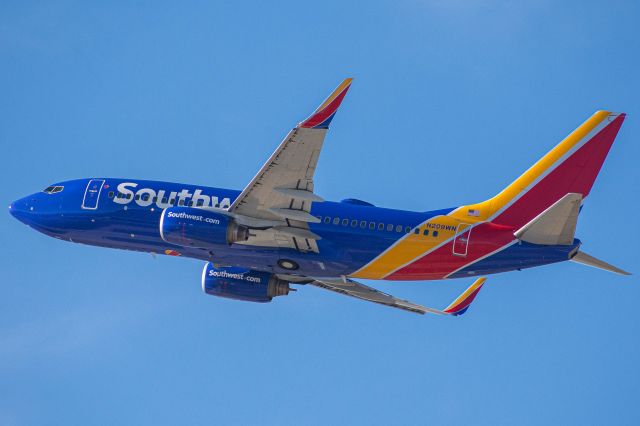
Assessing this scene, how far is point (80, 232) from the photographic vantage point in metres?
60.3

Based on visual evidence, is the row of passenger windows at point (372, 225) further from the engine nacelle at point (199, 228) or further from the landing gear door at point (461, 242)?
the engine nacelle at point (199, 228)

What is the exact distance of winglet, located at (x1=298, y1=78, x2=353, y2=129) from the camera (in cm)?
4931

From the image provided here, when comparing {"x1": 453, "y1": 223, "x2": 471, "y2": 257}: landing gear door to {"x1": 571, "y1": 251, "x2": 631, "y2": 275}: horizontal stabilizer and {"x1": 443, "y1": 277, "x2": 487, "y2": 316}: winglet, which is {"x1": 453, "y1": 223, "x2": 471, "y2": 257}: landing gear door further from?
{"x1": 443, "y1": 277, "x2": 487, "y2": 316}: winglet

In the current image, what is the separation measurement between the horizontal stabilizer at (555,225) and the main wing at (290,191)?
34.6 feet

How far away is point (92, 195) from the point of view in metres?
60.1

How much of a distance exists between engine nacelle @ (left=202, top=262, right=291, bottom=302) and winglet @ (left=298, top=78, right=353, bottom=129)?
15.6 meters

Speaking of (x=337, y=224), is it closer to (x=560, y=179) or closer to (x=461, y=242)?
(x=461, y=242)

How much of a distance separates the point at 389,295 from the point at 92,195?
1844 centimetres

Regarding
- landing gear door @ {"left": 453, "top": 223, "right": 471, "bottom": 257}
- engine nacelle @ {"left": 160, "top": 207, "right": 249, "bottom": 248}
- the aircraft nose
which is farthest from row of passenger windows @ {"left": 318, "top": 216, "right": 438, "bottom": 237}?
the aircraft nose

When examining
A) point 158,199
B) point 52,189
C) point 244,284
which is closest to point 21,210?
point 52,189

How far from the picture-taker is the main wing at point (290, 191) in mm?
49625

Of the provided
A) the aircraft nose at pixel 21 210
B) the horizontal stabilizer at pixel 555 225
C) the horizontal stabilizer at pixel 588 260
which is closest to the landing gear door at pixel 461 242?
the horizontal stabilizer at pixel 555 225

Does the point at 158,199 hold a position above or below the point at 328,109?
below

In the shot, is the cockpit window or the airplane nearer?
the airplane
